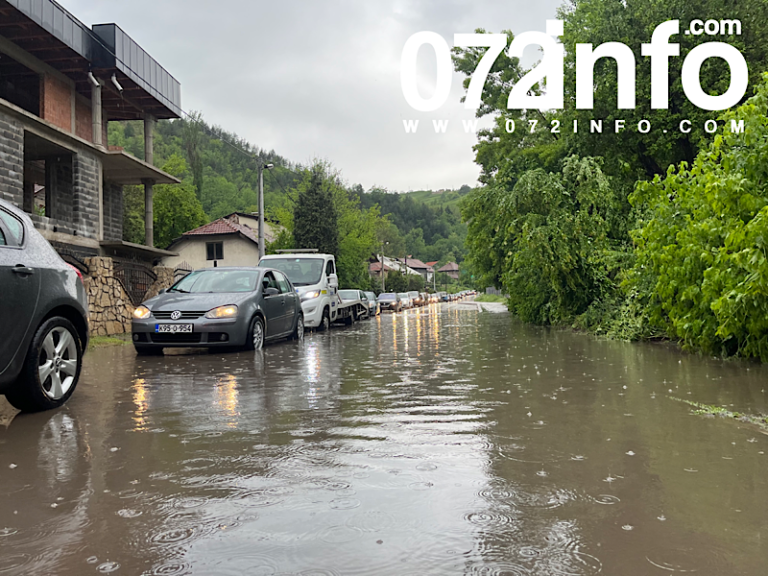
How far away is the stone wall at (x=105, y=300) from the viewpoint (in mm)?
17844

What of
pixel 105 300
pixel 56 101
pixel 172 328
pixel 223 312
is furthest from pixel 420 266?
pixel 172 328

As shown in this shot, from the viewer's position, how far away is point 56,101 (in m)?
23.4

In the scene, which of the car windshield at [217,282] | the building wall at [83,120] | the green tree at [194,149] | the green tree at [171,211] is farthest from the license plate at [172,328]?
the green tree at [194,149]

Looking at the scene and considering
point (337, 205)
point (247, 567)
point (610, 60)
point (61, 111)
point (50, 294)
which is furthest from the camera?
point (337, 205)

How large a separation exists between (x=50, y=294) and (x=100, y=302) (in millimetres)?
12879

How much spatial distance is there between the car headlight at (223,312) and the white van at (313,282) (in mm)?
6820

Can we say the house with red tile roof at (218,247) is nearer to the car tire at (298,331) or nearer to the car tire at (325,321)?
the car tire at (325,321)

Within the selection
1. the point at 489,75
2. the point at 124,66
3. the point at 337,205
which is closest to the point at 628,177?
the point at 489,75

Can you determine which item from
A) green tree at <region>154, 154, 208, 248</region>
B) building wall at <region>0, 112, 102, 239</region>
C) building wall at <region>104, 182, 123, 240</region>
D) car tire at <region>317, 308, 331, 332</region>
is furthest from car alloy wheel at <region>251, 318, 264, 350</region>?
green tree at <region>154, 154, 208, 248</region>

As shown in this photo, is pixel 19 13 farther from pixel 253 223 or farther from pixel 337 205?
pixel 253 223

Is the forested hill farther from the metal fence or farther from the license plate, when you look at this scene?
the license plate

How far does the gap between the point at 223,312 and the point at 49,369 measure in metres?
5.49

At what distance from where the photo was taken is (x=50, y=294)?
19.9 ft

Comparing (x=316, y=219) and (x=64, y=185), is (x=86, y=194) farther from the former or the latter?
(x=316, y=219)
